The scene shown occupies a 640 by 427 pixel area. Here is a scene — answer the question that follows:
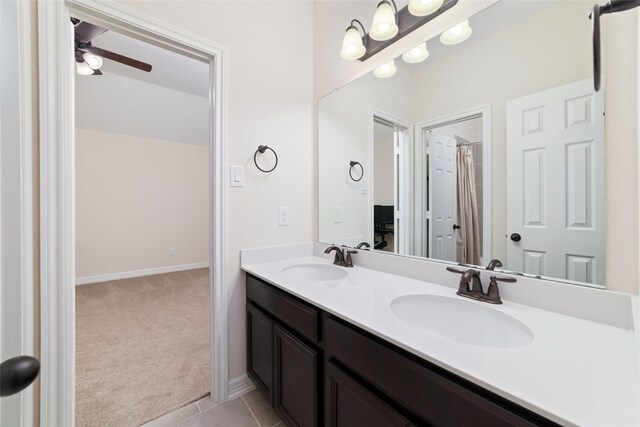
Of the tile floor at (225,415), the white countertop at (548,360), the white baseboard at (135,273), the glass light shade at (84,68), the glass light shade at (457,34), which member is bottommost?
the tile floor at (225,415)

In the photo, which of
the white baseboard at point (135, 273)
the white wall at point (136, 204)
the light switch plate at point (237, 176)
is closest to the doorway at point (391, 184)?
the light switch plate at point (237, 176)

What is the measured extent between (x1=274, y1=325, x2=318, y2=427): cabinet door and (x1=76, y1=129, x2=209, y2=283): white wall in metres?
4.07

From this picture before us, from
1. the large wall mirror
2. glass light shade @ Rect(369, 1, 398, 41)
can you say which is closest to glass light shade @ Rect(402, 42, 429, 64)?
the large wall mirror

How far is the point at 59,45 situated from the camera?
1051 millimetres

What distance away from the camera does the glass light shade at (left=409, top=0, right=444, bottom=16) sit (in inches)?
44.9

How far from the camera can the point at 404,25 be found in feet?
4.24

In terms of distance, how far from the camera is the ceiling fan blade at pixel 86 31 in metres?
1.74

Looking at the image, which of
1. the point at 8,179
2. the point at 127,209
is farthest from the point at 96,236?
the point at 8,179

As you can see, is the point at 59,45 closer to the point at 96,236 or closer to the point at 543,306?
the point at 543,306

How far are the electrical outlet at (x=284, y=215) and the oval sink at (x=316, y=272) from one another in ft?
1.10

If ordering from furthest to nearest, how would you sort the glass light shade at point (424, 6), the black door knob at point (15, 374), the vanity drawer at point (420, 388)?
the glass light shade at point (424, 6)
the vanity drawer at point (420, 388)
the black door knob at point (15, 374)

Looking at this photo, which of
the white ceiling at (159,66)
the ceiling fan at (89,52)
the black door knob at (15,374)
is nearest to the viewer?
the black door knob at (15,374)

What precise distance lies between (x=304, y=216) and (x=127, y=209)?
148 inches

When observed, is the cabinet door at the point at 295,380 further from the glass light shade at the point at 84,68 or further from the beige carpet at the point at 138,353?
the glass light shade at the point at 84,68
